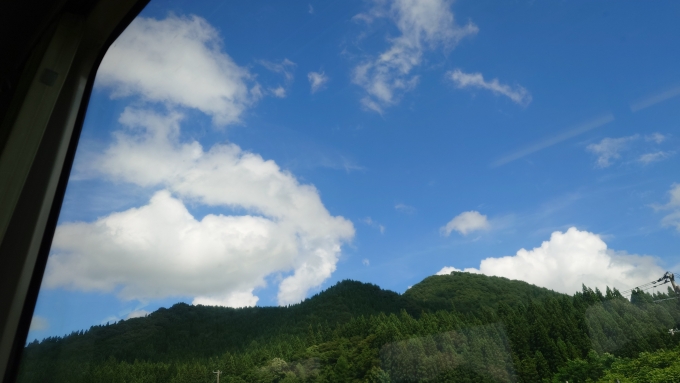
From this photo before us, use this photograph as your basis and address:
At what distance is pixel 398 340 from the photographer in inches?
103

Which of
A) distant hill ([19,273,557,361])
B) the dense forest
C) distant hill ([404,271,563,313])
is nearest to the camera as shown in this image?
the dense forest

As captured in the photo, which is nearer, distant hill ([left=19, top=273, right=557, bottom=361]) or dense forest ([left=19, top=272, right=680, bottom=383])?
dense forest ([left=19, top=272, right=680, bottom=383])

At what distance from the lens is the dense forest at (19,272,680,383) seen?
0.98 metres

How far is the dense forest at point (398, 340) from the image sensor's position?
98 centimetres

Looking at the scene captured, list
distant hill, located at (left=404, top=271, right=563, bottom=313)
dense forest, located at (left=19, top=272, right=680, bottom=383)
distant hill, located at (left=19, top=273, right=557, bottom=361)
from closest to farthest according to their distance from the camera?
1. dense forest, located at (left=19, top=272, right=680, bottom=383)
2. distant hill, located at (left=19, top=273, right=557, bottom=361)
3. distant hill, located at (left=404, top=271, right=563, bottom=313)

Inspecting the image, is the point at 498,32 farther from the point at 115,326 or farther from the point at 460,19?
the point at 115,326

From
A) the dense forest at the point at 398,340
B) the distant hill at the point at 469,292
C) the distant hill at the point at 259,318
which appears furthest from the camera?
the distant hill at the point at 469,292

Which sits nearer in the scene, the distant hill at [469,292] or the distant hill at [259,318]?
the distant hill at [259,318]

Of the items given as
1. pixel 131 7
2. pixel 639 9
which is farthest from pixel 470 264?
pixel 131 7

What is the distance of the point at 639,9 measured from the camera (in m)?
0.89

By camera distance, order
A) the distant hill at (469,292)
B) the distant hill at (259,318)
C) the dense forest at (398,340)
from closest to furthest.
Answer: the dense forest at (398,340) → the distant hill at (259,318) → the distant hill at (469,292)

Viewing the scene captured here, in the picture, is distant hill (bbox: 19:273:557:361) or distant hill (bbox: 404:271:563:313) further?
distant hill (bbox: 404:271:563:313)

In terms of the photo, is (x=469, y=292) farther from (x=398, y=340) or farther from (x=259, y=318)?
(x=259, y=318)

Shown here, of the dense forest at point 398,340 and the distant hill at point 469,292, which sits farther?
the distant hill at point 469,292
